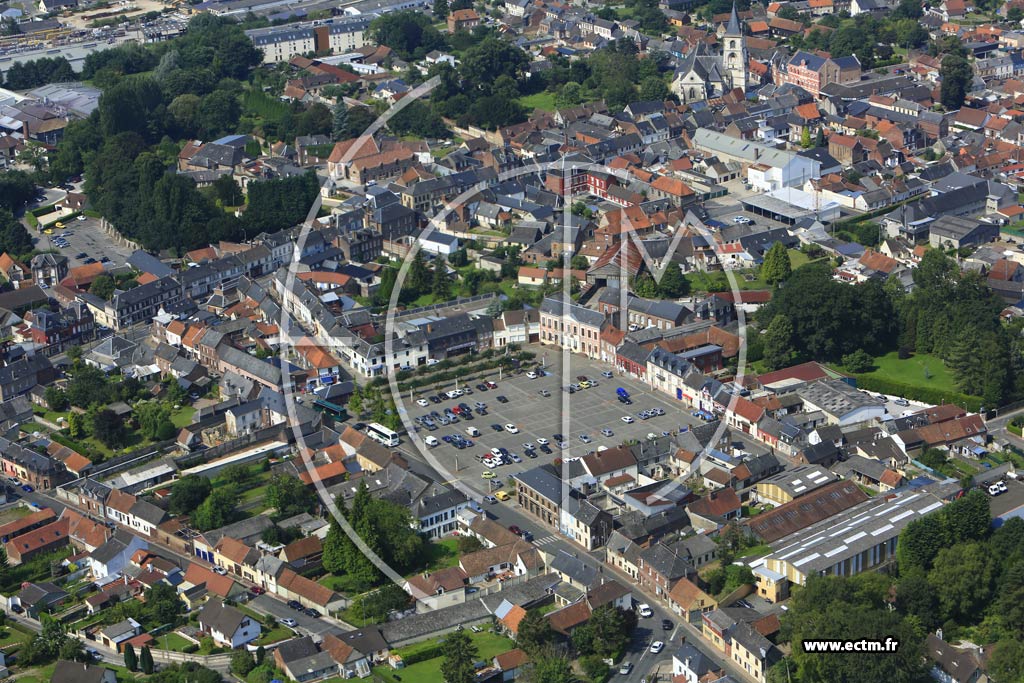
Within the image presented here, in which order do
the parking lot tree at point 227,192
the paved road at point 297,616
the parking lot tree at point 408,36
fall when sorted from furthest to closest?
1. the parking lot tree at point 408,36
2. the parking lot tree at point 227,192
3. the paved road at point 297,616

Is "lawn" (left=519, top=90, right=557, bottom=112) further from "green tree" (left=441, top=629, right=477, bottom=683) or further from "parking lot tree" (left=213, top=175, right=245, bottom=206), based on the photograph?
"green tree" (left=441, top=629, right=477, bottom=683)

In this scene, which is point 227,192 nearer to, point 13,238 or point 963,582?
point 13,238

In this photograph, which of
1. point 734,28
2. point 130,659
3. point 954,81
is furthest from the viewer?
point 734,28

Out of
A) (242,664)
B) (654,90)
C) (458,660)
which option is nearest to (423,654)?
(458,660)

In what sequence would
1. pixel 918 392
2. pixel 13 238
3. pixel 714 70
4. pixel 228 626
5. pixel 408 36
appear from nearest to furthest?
pixel 228 626
pixel 918 392
pixel 13 238
pixel 714 70
pixel 408 36

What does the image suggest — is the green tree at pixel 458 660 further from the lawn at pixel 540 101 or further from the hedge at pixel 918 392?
the lawn at pixel 540 101

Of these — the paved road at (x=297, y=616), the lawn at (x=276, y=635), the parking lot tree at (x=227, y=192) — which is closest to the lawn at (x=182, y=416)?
the paved road at (x=297, y=616)
